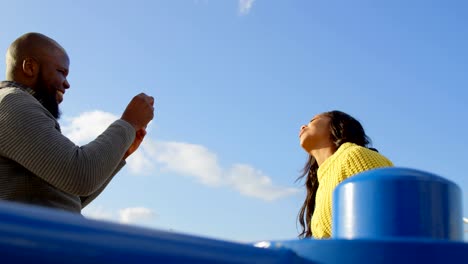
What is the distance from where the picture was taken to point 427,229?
1.66 feet

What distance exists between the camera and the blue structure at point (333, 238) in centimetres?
32

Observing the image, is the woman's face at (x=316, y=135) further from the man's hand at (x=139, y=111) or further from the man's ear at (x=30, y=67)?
the man's ear at (x=30, y=67)

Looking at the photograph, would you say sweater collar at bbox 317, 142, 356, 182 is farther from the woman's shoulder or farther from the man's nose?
the man's nose

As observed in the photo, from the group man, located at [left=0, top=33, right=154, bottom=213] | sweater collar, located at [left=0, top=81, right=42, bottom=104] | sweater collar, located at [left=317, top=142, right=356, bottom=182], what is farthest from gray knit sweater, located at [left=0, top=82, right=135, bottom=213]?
sweater collar, located at [left=317, top=142, right=356, bottom=182]

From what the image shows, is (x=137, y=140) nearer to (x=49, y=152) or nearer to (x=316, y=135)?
(x=49, y=152)

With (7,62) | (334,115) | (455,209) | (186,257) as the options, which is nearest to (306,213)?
(334,115)

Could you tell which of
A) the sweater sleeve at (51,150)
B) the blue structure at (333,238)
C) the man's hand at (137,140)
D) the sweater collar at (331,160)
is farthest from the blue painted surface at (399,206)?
the sweater collar at (331,160)

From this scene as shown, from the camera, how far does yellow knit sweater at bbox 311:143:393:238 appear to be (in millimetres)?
2299

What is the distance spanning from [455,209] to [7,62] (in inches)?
62.1

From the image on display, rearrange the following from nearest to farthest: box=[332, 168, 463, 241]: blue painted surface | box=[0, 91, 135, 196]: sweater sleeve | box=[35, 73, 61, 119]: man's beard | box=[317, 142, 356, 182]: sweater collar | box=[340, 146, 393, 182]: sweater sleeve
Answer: box=[332, 168, 463, 241]: blue painted surface
box=[0, 91, 135, 196]: sweater sleeve
box=[35, 73, 61, 119]: man's beard
box=[340, 146, 393, 182]: sweater sleeve
box=[317, 142, 356, 182]: sweater collar

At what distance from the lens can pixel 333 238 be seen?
45 centimetres

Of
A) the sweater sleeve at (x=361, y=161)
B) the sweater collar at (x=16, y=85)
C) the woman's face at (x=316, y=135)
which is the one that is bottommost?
the sweater collar at (x=16, y=85)

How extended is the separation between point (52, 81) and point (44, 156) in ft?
1.61

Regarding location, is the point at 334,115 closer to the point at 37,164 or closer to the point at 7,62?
the point at 7,62
